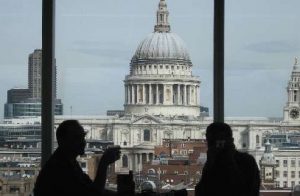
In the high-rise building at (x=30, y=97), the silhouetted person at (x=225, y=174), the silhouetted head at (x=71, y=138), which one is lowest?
the silhouetted person at (x=225, y=174)

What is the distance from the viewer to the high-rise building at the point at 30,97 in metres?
3.32

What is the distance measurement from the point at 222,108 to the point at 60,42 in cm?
74

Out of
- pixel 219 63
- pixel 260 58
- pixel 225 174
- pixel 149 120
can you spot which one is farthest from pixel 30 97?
pixel 149 120

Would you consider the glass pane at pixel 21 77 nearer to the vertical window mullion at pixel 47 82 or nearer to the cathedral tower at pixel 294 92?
the vertical window mullion at pixel 47 82

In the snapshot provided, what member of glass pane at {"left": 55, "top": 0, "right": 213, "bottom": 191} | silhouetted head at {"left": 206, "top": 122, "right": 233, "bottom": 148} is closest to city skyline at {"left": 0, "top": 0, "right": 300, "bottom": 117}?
glass pane at {"left": 55, "top": 0, "right": 213, "bottom": 191}

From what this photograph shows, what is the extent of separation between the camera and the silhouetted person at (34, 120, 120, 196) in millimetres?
2221

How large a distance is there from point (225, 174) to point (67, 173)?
1.48 ft

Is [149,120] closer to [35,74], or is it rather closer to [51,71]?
[35,74]

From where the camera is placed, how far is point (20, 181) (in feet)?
11.2

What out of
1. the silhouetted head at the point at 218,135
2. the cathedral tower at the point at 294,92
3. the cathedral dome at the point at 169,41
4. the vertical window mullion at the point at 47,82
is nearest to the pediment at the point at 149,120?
the cathedral dome at the point at 169,41

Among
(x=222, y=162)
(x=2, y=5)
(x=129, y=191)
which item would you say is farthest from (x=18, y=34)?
(x=222, y=162)

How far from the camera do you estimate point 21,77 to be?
137 inches

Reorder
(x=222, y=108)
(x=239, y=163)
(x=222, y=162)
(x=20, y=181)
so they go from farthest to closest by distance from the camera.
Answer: (x=20, y=181), (x=222, y=108), (x=239, y=163), (x=222, y=162)

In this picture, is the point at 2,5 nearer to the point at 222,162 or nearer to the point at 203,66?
the point at 203,66
